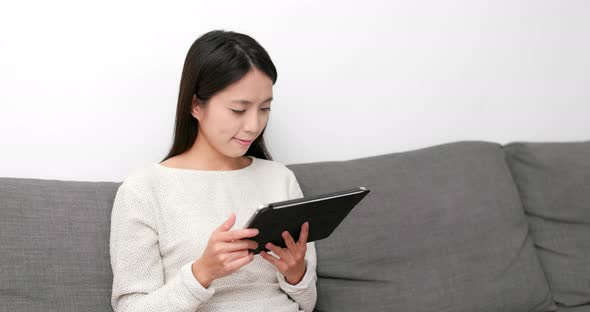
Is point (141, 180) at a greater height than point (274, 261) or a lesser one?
greater

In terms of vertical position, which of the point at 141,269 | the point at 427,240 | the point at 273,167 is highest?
the point at 273,167

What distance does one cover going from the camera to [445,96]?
7.53ft

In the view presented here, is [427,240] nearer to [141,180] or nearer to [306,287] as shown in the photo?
[306,287]

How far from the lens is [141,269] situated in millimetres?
1431

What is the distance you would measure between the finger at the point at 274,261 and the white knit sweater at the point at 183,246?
3.0 inches

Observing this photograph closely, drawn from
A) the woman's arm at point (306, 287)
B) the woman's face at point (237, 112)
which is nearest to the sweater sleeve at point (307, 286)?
the woman's arm at point (306, 287)

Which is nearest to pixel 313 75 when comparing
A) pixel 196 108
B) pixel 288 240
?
pixel 196 108

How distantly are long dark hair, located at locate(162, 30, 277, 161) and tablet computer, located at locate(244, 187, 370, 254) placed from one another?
1.19ft

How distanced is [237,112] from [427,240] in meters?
0.67

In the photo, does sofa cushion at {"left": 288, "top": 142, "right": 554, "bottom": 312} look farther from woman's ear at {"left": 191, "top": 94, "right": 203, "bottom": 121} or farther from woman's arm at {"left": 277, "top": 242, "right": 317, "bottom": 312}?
woman's ear at {"left": 191, "top": 94, "right": 203, "bottom": 121}

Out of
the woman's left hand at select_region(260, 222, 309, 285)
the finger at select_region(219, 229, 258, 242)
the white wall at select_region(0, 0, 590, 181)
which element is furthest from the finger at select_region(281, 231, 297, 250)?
the white wall at select_region(0, 0, 590, 181)

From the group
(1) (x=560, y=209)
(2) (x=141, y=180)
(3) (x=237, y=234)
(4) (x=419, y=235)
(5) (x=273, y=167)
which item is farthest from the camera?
(1) (x=560, y=209)

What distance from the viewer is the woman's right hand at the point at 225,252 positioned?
1.29 meters

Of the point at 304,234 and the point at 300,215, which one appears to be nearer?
the point at 300,215
